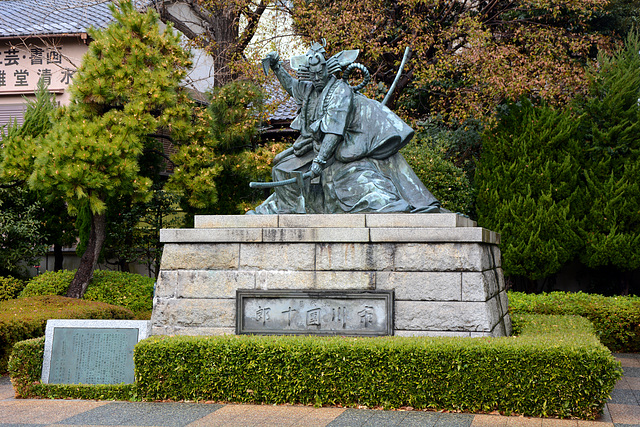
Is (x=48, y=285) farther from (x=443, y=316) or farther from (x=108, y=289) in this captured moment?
(x=443, y=316)

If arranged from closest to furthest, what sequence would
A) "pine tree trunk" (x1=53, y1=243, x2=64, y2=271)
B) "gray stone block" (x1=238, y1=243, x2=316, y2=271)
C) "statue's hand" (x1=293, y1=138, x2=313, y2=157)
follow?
"gray stone block" (x1=238, y1=243, x2=316, y2=271) < "statue's hand" (x1=293, y1=138, x2=313, y2=157) < "pine tree trunk" (x1=53, y1=243, x2=64, y2=271)

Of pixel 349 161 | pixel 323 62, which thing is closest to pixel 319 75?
pixel 323 62

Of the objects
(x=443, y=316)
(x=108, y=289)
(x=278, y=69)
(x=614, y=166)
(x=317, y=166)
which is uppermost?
(x=278, y=69)

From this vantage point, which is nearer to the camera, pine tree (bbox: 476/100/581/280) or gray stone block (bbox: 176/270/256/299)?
gray stone block (bbox: 176/270/256/299)

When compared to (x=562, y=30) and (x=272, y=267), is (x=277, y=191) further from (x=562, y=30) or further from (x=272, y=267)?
(x=562, y=30)

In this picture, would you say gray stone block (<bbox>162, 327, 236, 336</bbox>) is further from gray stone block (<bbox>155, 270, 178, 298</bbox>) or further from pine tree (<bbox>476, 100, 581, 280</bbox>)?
pine tree (<bbox>476, 100, 581, 280</bbox>)

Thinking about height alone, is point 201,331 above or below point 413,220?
below

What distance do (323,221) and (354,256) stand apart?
522 mm

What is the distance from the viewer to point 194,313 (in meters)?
6.84

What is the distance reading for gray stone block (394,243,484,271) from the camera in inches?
249

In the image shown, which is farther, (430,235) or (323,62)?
(323,62)

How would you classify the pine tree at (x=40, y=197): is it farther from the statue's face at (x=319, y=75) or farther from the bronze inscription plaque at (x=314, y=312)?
the bronze inscription plaque at (x=314, y=312)

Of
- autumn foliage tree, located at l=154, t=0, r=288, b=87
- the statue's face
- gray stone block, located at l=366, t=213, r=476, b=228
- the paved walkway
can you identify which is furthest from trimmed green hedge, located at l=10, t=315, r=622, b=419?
autumn foliage tree, located at l=154, t=0, r=288, b=87

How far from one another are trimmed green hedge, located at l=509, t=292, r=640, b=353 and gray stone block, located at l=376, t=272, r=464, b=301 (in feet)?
13.6
